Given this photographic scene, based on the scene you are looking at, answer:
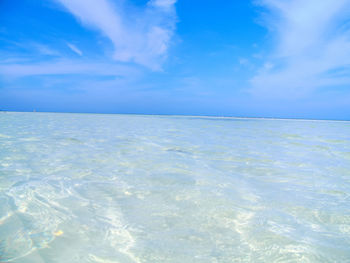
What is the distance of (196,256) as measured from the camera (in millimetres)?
1658

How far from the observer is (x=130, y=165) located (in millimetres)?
4516

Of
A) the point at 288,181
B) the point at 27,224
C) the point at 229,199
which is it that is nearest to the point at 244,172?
the point at 288,181

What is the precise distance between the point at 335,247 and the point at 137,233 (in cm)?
175

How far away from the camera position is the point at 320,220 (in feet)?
7.64

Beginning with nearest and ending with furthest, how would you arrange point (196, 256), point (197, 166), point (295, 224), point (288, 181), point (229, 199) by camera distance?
point (196, 256)
point (295, 224)
point (229, 199)
point (288, 181)
point (197, 166)

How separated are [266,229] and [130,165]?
10.0 feet

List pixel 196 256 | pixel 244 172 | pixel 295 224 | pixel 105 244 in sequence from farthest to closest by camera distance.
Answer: pixel 244 172 → pixel 295 224 → pixel 105 244 → pixel 196 256

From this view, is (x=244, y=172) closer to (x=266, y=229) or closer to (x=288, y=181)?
(x=288, y=181)

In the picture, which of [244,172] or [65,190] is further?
[244,172]

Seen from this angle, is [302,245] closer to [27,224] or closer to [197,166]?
[27,224]

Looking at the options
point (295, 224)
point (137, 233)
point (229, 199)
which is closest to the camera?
point (137, 233)

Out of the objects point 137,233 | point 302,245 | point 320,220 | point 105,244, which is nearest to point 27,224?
point 105,244

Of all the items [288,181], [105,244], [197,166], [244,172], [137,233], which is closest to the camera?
[105,244]

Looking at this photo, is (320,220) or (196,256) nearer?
(196,256)
